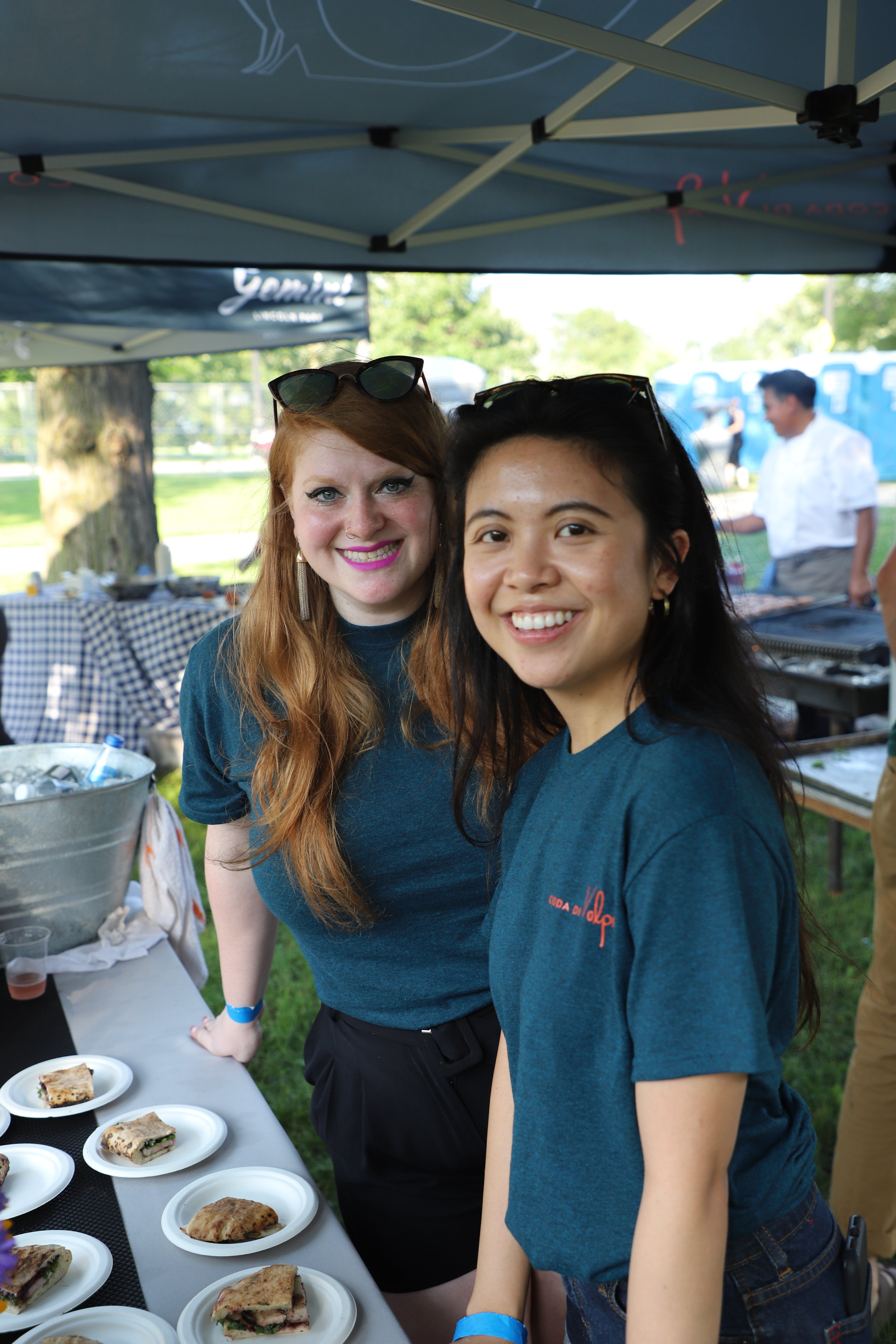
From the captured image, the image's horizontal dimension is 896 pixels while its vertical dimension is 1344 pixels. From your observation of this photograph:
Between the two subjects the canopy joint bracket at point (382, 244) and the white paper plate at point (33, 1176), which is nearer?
the white paper plate at point (33, 1176)

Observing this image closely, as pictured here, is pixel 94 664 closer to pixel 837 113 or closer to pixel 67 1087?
pixel 67 1087

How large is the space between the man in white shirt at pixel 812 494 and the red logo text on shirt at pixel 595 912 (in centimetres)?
566

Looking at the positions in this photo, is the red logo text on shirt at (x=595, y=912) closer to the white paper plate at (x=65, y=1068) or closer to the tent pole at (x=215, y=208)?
the white paper plate at (x=65, y=1068)

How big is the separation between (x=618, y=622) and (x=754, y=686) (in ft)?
0.72

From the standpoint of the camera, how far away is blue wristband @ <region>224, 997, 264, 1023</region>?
1660 millimetres

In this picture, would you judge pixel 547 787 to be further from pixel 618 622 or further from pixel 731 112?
pixel 731 112

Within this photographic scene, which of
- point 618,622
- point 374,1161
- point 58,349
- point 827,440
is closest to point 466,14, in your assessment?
point 618,622

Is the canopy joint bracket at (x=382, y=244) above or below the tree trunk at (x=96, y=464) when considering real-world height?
above

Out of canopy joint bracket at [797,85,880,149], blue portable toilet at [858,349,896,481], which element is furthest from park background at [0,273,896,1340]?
canopy joint bracket at [797,85,880,149]

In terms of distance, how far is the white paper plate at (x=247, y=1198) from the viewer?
1.19 meters

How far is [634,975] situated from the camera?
906mm

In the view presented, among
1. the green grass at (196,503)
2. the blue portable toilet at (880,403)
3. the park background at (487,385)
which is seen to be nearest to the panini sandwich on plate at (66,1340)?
the park background at (487,385)

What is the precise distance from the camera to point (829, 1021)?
3635 mm

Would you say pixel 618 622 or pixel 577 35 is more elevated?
pixel 577 35
